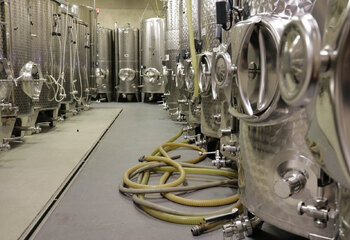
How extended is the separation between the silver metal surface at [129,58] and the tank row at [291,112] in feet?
22.2

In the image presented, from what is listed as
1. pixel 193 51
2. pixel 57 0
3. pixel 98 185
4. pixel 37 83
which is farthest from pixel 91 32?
pixel 98 185

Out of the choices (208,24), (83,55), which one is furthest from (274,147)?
(83,55)

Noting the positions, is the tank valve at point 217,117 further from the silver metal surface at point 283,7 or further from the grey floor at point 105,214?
the silver metal surface at point 283,7

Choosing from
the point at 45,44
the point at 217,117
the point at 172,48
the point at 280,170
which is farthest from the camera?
the point at 172,48

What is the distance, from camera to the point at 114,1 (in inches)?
395

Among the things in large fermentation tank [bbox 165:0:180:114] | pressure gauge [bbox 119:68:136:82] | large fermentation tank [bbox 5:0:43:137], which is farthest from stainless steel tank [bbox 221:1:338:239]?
pressure gauge [bbox 119:68:136:82]

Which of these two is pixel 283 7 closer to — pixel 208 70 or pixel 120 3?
pixel 208 70

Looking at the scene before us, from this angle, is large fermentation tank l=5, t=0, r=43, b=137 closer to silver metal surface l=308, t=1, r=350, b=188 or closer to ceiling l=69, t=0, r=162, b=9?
silver metal surface l=308, t=1, r=350, b=188

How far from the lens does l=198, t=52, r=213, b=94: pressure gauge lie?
238 cm

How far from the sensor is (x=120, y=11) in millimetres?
10039

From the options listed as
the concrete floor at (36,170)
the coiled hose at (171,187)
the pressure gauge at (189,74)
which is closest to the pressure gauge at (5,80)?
the concrete floor at (36,170)

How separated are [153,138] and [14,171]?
5.06 ft

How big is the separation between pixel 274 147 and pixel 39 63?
3.47m

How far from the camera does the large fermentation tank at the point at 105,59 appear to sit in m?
8.84
